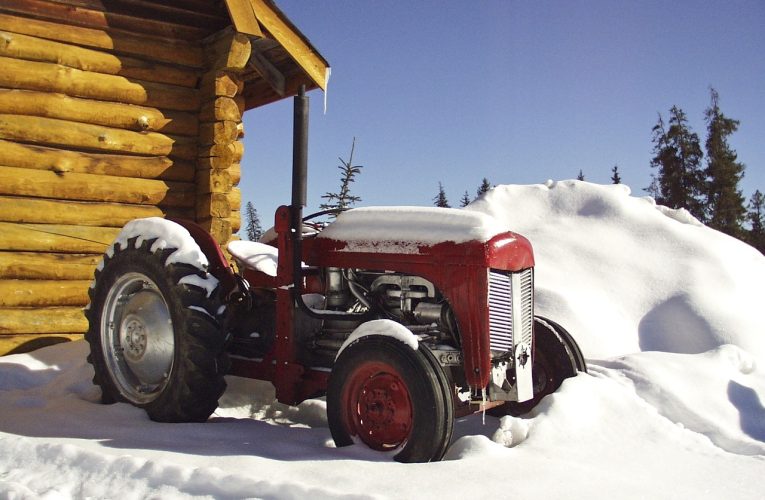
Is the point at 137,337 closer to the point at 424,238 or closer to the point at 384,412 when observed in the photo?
the point at 384,412

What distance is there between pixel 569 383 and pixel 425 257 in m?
1.26

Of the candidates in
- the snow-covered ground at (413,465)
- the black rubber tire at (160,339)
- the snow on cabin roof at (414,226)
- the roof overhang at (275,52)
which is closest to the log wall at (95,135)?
the roof overhang at (275,52)

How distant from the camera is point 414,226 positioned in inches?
Answer: 137

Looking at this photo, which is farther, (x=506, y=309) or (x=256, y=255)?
(x=256, y=255)

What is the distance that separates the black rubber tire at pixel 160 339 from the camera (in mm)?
3721

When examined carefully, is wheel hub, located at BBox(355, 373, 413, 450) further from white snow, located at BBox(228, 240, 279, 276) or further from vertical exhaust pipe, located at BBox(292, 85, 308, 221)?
white snow, located at BBox(228, 240, 279, 276)

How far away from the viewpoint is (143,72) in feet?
22.8

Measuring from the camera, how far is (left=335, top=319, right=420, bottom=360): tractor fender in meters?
3.05

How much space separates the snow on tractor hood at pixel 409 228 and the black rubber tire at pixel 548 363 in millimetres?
1004

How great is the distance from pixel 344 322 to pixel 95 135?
4099 millimetres

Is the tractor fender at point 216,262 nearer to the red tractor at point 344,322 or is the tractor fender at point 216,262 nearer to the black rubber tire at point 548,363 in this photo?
the red tractor at point 344,322

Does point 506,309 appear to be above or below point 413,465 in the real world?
above

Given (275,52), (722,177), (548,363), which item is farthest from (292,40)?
(722,177)

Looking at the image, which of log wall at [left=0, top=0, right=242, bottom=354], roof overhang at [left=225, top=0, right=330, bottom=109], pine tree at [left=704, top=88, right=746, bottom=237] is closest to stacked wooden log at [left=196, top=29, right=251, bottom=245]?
log wall at [left=0, top=0, right=242, bottom=354]
